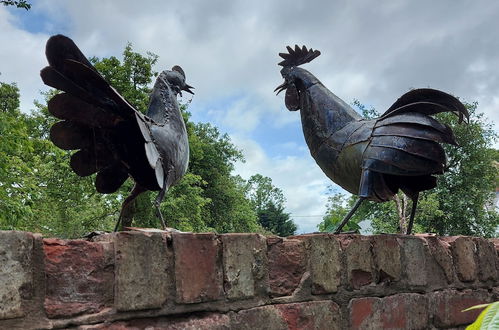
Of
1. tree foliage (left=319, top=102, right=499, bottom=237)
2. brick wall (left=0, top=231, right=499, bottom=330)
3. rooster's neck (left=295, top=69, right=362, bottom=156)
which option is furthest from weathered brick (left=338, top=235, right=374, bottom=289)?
tree foliage (left=319, top=102, right=499, bottom=237)

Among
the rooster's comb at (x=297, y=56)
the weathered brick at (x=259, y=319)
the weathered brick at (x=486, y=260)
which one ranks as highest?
the rooster's comb at (x=297, y=56)

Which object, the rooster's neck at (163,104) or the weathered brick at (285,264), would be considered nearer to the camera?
the weathered brick at (285,264)

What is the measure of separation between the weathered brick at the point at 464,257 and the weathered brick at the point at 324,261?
3.11 feet

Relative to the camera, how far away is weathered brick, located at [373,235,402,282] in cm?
235

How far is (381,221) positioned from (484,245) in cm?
1014

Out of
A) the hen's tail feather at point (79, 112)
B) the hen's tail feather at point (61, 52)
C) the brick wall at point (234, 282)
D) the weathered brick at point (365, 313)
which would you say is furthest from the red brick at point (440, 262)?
the hen's tail feather at point (61, 52)

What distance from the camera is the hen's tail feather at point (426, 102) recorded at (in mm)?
2537

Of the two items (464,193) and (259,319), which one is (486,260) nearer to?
(259,319)

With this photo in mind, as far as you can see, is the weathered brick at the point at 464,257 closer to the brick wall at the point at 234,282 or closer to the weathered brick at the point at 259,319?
the brick wall at the point at 234,282

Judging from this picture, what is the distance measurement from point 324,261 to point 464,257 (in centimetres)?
113

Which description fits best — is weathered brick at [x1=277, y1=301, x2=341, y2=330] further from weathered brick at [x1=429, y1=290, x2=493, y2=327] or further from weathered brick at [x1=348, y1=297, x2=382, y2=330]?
weathered brick at [x1=429, y1=290, x2=493, y2=327]

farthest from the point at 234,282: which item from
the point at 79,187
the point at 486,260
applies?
the point at 79,187

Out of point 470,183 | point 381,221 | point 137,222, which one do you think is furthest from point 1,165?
point 470,183

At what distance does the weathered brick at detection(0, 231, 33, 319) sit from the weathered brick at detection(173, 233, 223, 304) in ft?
1.61
